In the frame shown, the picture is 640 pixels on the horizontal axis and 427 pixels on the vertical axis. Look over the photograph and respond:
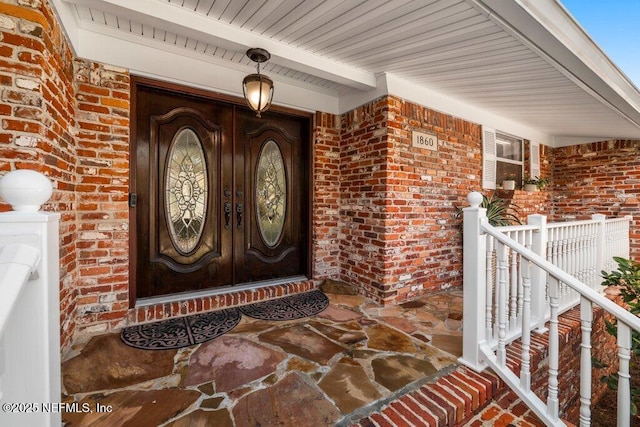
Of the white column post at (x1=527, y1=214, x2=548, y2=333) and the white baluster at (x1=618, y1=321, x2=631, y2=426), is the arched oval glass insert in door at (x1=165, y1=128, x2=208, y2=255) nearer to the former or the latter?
the white column post at (x1=527, y1=214, x2=548, y2=333)

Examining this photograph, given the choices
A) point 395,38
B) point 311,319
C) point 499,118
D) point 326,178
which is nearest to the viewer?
point 395,38

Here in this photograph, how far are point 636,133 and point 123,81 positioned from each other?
22.1 ft

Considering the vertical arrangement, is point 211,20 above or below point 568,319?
above

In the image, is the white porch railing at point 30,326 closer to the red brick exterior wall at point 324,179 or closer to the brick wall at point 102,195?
the red brick exterior wall at point 324,179

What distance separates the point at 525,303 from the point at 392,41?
7.16 ft

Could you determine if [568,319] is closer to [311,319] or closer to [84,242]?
[311,319]

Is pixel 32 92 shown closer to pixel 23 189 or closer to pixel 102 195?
pixel 102 195

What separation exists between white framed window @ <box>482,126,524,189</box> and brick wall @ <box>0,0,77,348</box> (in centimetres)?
445

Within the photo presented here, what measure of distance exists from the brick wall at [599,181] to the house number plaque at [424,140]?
3.56 metres

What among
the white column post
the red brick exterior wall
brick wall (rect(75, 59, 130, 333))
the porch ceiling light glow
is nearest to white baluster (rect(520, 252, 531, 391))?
the white column post

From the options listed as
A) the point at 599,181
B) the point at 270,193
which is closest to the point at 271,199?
the point at 270,193

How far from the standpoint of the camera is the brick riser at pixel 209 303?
2.38m

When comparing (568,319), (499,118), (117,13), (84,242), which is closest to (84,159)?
(84,242)

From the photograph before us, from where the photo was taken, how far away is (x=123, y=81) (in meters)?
2.30
